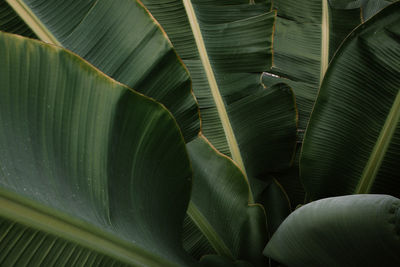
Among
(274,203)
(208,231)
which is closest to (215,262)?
(208,231)

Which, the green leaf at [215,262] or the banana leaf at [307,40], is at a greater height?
the banana leaf at [307,40]

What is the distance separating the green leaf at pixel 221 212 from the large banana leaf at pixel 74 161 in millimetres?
153

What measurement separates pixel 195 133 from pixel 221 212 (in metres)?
0.15

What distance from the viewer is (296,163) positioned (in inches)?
31.9

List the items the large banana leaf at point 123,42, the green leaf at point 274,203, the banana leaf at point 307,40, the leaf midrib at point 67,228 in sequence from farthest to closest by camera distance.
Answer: the banana leaf at point 307,40, the green leaf at point 274,203, the large banana leaf at point 123,42, the leaf midrib at point 67,228

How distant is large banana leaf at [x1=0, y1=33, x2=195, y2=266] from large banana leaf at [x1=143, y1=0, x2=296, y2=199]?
30 cm

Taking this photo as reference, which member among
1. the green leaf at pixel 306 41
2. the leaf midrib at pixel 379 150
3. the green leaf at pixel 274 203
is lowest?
the green leaf at pixel 274 203

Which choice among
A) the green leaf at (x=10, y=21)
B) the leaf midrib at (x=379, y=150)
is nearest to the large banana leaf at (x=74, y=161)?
the green leaf at (x=10, y=21)

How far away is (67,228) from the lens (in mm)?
353

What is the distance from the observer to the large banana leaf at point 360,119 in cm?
61

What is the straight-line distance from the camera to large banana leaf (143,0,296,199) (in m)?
0.72

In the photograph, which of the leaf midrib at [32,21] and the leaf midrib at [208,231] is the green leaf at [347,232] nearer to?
the leaf midrib at [208,231]

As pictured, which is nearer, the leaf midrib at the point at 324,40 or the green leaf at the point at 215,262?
the green leaf at the point at 215,262

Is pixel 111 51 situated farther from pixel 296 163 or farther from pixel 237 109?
pixel 296 163
